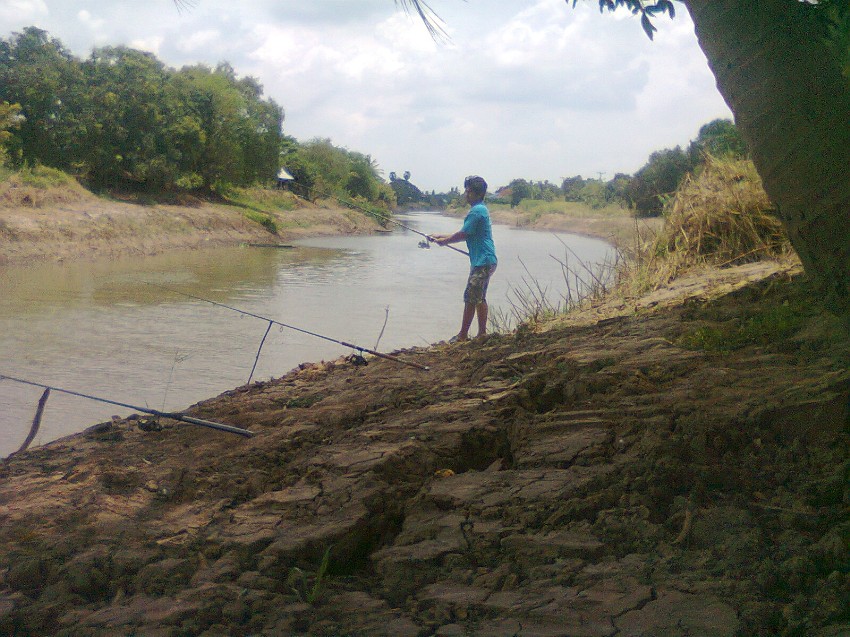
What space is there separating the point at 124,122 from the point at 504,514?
3326cm

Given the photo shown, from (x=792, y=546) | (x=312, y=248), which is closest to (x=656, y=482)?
(x=792, y=546)

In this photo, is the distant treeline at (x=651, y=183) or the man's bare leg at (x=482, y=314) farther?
the distant treeline at (x=651, y=183)

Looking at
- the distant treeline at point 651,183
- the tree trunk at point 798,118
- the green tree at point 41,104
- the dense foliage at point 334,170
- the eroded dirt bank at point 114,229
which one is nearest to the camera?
the tree trunk at point 798,118

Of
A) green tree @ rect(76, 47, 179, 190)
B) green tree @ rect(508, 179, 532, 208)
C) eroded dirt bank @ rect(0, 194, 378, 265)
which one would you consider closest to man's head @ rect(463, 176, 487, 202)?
eroded dirt bank @ rect(0, 194, 378, 265)

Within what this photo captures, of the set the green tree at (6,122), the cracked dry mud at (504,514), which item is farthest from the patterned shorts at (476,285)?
the green tree at (6,122)

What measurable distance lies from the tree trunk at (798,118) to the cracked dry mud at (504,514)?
16.4 inches

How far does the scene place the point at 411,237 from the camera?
39.9 metres

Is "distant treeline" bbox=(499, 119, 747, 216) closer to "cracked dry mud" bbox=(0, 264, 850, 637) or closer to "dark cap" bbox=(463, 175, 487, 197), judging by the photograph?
"dark cap" bbox=(463, 175, 487, 197)

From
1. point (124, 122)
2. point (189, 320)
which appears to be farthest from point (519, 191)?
point (189, 320)

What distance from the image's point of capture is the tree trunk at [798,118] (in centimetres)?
303

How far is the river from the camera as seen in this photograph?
7543 mm

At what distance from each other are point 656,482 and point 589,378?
1.03 m

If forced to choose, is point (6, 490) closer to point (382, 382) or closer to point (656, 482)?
point (382, 382)

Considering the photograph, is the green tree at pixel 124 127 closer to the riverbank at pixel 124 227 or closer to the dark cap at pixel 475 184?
the riverbank at pixel 124 227
